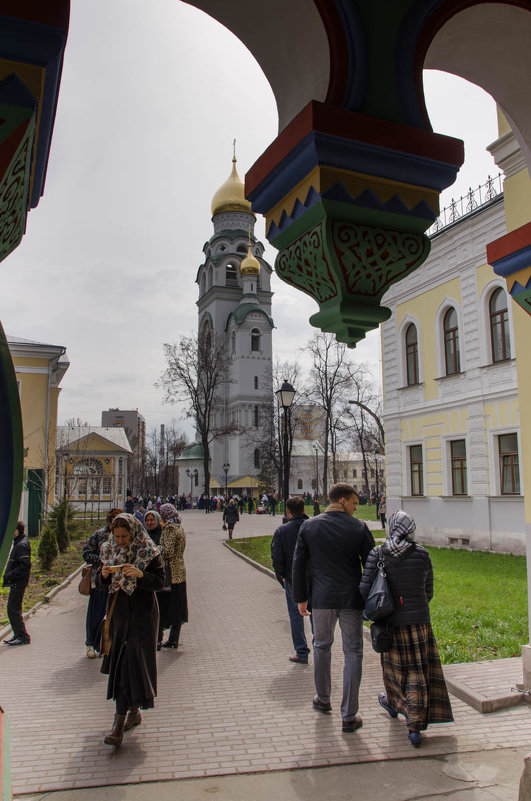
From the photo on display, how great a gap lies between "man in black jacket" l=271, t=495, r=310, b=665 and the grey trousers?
1559 millimetres

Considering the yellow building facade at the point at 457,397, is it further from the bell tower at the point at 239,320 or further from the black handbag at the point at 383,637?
the bell tower at the point at 239,320

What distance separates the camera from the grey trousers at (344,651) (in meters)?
5.07

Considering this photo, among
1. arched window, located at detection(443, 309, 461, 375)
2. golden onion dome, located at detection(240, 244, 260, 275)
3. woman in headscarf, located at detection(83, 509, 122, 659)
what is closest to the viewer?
woman in headscarf, located at detection(83, 509, 122, 659)

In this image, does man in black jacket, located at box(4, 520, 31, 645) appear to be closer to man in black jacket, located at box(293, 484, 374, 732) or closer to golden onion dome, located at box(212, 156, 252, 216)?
man in black jacket, located at box(293, 484, 374, 732)

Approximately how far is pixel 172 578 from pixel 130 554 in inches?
116

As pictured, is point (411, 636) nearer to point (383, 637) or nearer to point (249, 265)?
point (383, 637)

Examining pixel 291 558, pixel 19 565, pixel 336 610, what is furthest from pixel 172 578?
pixel 336 610

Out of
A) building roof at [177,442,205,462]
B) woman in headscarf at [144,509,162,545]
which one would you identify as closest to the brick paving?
woman in headscarf at [144,509,162,545]

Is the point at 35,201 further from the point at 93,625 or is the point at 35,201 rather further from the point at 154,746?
the point at 93,625

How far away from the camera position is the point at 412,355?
2075 cm

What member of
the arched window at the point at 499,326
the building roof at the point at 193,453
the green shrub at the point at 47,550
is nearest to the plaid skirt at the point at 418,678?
the green shrub at the point at 47,550

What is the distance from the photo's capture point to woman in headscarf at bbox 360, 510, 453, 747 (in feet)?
16.0

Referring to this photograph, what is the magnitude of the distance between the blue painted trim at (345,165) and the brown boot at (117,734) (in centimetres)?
423

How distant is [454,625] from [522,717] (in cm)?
289
